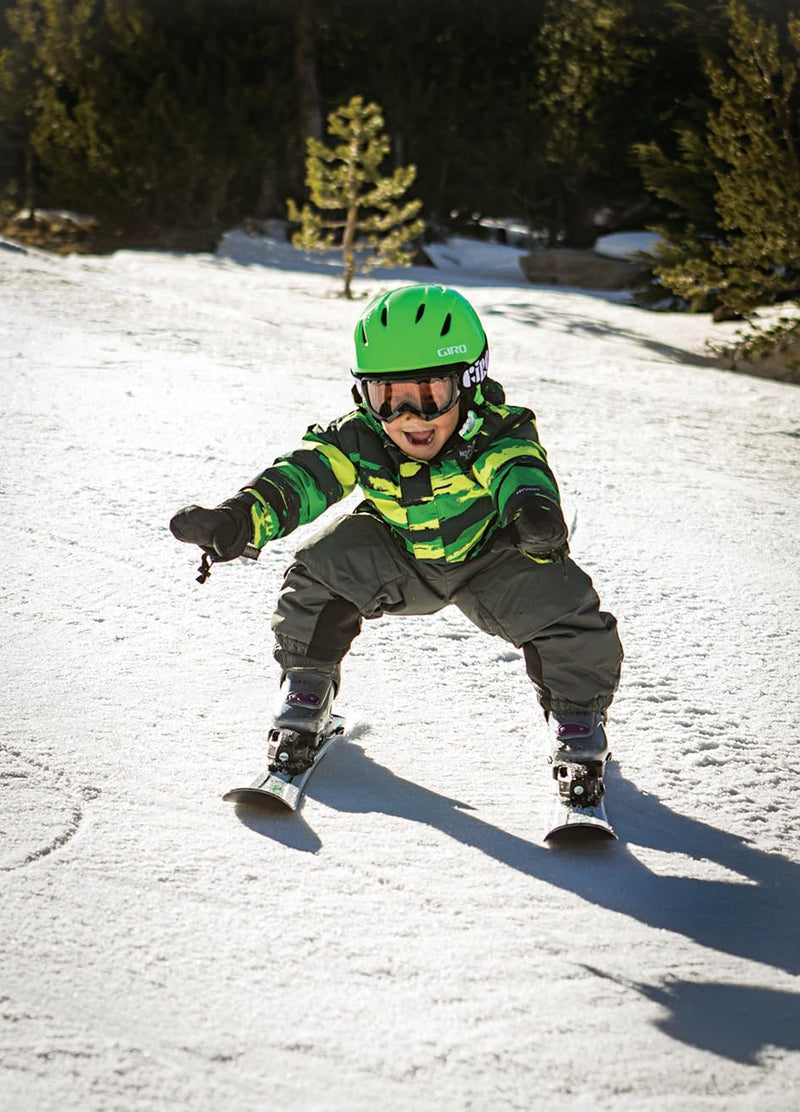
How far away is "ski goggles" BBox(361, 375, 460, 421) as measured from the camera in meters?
2.14

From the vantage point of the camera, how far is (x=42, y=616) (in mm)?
2797

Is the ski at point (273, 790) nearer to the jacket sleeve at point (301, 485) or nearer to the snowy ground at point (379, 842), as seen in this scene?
the snowy ground at point (379, 842)

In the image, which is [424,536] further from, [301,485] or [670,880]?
[670,880]

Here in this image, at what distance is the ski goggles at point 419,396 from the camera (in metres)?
2.14

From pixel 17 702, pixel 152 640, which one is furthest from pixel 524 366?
pixel 17 702

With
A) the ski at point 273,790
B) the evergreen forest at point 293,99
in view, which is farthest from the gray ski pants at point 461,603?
the evergreen forest at point 293,99

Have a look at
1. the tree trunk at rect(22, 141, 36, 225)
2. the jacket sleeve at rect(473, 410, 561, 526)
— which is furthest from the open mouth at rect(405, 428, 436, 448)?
the tree trunk at rect(22, 141, 36, 225)

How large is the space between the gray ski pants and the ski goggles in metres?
0.25

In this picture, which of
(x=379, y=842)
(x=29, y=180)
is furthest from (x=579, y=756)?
(x=29, y=180)

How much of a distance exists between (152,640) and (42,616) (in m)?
0.31

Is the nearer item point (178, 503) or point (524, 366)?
point (178, 503)

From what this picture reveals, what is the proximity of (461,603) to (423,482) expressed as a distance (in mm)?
267

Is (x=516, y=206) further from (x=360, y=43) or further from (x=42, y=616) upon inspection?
A: (x=42, y=616)

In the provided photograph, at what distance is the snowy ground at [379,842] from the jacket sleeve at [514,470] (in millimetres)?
585
